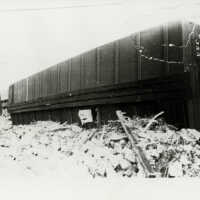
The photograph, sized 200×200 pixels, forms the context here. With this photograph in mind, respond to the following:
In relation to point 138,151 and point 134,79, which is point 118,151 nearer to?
point 138,151

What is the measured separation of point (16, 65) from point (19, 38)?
581 mm

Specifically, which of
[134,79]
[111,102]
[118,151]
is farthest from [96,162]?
[134,79]

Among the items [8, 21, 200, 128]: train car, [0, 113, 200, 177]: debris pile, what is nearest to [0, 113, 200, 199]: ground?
[0, 113, 200, 177]: debris pile

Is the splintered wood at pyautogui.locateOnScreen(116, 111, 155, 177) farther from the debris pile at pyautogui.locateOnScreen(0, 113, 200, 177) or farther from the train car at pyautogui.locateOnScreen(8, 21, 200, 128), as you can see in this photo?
the train car at pyautogui.locateOnScreen(8, 21, 200, 128)

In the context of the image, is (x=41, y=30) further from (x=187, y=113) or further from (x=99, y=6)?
(x=187, y=113)

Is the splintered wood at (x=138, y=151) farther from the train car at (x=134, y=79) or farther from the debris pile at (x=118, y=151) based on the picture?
the train car at (x=134, y=79)

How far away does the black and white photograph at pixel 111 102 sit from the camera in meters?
2.22

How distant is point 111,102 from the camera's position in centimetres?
382

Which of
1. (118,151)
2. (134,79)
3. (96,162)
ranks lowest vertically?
(96,162)

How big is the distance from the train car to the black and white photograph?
0.04 ft

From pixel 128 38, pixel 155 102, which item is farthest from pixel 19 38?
pixel 155 102

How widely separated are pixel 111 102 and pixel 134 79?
0.45 meters

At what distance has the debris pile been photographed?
285cm

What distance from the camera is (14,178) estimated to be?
2334mm
